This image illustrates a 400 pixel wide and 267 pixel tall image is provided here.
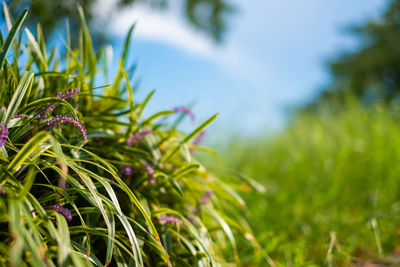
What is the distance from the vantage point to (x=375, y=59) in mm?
15492

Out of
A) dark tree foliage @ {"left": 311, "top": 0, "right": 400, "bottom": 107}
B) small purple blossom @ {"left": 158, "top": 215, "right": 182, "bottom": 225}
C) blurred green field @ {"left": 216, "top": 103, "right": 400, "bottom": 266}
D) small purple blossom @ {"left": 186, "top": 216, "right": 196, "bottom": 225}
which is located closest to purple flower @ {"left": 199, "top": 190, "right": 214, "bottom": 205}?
small purple blossom @ {"left": 186, "top": 216, "right": 196, "bottom": 225}

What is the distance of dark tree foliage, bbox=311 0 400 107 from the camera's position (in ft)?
49.9

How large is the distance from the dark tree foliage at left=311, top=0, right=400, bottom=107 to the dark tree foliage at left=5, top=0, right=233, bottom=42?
12130 millimetres

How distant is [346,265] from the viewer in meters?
Result: 2.00

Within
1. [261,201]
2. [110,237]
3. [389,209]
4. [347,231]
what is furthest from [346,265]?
[110,237]

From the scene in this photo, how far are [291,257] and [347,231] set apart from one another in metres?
0.53

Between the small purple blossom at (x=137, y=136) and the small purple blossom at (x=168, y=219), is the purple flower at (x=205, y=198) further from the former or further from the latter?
the small purple blossom at (x=137, y=136)

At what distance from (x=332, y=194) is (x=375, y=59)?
15.4 meters

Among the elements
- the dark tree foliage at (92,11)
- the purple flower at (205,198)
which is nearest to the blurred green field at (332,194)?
the purple flower at (205,198)

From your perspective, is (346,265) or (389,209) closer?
(346,265)

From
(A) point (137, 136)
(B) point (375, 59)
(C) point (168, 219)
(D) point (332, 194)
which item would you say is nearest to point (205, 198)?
(C) point (168, 219)

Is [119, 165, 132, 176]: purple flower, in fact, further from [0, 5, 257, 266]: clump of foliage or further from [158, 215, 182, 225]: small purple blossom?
[158, 215, 182, 225]: small purple blossom

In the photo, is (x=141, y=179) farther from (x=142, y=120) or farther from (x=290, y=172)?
(x=290, y=172)

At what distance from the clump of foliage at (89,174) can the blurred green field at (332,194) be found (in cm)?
78
